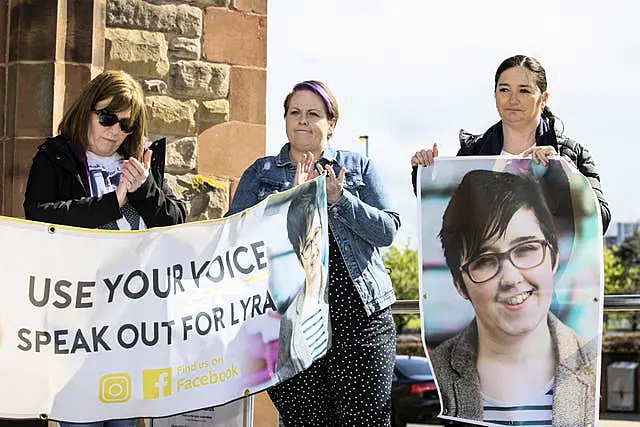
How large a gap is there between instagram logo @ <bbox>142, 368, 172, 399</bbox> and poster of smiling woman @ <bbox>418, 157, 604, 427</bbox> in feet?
3.62

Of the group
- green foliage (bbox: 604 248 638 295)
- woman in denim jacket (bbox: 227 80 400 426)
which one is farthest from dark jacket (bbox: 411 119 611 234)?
green foliage (bbox: 604 248 638 295)

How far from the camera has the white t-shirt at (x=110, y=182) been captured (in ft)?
15.7

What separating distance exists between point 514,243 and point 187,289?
1342 millimetres

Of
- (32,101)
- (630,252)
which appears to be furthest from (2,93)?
(630,252)

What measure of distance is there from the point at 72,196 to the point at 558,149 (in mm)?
1916

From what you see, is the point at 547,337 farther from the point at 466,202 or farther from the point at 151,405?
the point at 151,405

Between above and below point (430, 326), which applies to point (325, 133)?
above

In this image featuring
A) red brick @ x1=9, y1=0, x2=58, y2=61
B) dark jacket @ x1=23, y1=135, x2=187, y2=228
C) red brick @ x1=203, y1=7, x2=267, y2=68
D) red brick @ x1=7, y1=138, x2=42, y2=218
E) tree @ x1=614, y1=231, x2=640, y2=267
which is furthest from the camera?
tree @ x1=614, y1=231, x2=640, y2=267

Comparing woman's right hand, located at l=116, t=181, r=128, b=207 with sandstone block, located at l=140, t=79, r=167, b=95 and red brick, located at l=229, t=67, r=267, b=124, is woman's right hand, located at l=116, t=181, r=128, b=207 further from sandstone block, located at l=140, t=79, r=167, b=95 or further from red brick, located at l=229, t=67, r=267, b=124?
red brick, located at l=229, t=67, r=267, b=124

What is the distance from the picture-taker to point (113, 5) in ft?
22.6

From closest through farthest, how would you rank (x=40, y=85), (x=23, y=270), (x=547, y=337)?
(x=23, y=270), (x=547, y=337), (x=40, y=85)

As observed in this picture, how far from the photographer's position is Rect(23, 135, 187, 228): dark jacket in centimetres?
462

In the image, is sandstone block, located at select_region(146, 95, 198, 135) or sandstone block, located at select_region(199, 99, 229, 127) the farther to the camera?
sandstone block, located at select_region(199, 99, 229, 127)

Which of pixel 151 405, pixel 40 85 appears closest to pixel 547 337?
pixel 151 405
